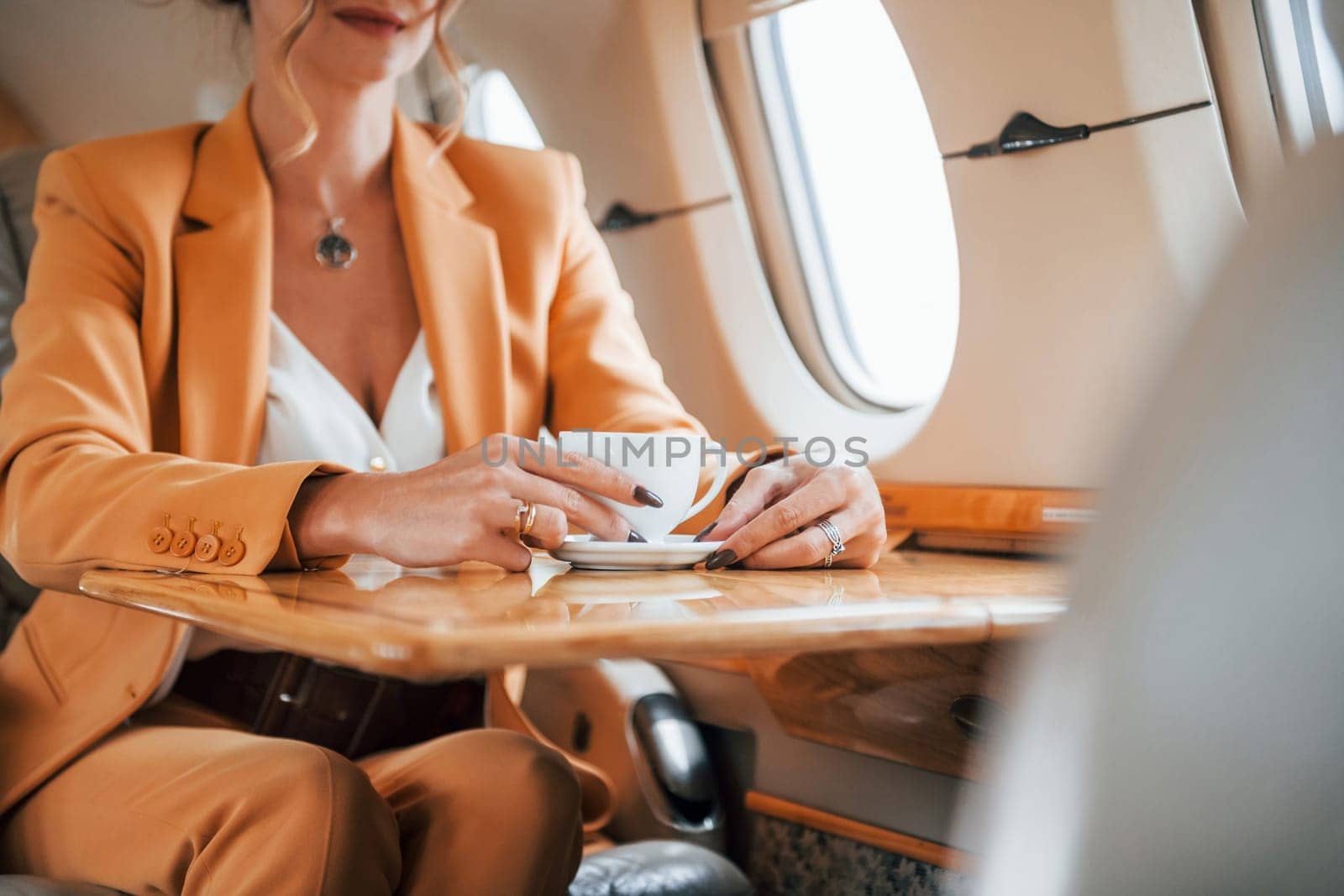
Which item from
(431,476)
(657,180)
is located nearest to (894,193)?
(657,180)

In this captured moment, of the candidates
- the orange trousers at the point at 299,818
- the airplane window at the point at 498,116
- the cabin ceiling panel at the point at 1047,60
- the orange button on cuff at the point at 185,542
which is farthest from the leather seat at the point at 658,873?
the airplane window at the point at 498,116

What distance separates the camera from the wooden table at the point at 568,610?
0.55 meters

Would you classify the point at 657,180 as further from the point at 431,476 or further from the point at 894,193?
the point at 431,476

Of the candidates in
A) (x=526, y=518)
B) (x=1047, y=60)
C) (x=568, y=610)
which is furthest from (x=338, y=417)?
(x=1047, y=60)

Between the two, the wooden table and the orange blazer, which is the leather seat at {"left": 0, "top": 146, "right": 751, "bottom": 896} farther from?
the wooden table

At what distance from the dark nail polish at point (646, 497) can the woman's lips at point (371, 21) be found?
2.55 ft

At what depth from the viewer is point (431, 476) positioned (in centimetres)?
88

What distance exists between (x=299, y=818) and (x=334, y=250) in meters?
0.85

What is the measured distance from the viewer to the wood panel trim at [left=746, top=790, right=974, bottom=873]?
61.2 inches

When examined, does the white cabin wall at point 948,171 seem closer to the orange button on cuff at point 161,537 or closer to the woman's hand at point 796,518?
the woman's hand at point 796,518

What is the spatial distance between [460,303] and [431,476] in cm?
63

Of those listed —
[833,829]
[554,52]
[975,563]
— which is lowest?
[833,829]

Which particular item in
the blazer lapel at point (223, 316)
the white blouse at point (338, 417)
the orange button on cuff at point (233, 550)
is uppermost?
the blazer lapel at point (223, 316)

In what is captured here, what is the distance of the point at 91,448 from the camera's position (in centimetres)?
104
